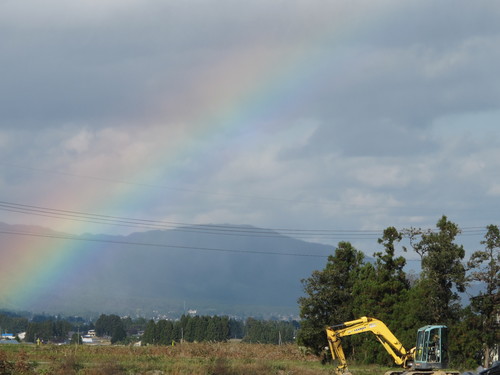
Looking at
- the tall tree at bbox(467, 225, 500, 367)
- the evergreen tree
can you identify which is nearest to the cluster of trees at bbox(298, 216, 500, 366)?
the tall tree at bbox(467, 225, 500, 367)

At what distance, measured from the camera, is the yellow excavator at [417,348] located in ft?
158

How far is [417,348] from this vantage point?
4956 centimetres

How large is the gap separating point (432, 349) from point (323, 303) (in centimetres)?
1917

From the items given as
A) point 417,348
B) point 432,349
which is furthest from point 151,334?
point 432,349

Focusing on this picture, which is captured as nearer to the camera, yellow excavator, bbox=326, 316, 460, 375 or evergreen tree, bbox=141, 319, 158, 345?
yellow excavator, bbox=326, 316, 460, 375

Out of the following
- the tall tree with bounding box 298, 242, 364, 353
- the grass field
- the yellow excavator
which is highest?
the tall tree with bounding box 298, 242, 364, 353

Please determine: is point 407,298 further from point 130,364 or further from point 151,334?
point 151,334

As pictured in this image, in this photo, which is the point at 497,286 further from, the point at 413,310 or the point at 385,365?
the point at 385,365

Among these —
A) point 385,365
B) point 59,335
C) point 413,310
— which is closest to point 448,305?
point 413,310

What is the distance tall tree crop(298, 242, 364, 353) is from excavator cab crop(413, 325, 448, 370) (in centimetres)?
1846

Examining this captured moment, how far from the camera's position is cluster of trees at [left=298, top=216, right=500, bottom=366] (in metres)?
61.4

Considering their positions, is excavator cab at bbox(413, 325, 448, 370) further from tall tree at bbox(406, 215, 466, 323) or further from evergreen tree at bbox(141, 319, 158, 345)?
evergreen tree at bbox(141, 319, 158, 345)

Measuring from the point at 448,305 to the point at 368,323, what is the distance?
42.1 feet

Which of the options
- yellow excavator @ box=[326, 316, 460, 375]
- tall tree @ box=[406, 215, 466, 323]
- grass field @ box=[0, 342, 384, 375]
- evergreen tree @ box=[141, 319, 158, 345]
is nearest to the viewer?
grass field @ box=[0, 342, 384, 375]
